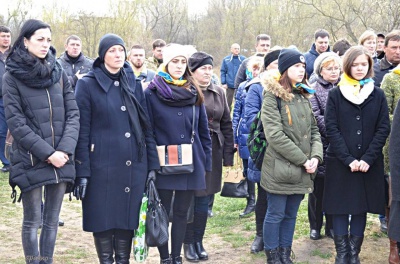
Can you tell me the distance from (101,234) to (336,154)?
2168 millimetres

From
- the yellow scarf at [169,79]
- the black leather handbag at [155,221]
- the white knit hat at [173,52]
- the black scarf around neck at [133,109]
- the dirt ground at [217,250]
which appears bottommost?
the dirt ground at [217,250]

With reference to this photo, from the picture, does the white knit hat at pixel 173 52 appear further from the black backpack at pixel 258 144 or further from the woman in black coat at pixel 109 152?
the black backpack at pixel 258 144

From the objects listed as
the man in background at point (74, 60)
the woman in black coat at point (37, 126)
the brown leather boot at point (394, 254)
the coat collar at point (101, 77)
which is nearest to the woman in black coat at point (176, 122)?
the coat collar at point (101, 77)

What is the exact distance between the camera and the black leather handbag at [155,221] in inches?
174

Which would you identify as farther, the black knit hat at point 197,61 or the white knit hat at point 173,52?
the black knit hat at point 197,61

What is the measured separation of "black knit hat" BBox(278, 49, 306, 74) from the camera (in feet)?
15.7

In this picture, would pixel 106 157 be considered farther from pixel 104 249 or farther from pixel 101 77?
pixel 104 249

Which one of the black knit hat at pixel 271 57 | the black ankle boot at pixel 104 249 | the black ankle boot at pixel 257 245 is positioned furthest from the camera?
the black ankle boot at pixel 257 245

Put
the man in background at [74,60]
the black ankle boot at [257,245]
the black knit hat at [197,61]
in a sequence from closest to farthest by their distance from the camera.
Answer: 1. the black knit hat at [197,61]
2. the black ankle boot at [257,245]
3. the man in background at [74,60]

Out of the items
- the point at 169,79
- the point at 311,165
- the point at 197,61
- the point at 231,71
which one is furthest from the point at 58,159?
the point at 231,71

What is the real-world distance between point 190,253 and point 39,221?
159cm

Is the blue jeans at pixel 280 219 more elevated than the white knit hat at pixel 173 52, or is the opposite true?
the white knit hat at pixel 173 52

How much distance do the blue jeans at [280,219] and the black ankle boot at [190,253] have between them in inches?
30.9

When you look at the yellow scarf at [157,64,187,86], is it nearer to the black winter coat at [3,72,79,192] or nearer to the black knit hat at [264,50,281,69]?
the black winter coat at [3,72,79,192]
